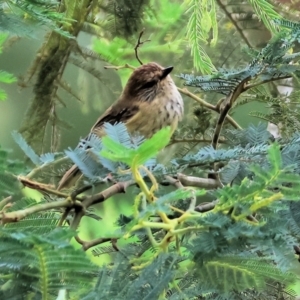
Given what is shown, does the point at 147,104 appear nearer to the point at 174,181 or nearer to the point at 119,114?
the point at 119,114

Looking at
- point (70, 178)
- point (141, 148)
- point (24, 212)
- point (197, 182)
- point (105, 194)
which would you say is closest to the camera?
point (141, 148)

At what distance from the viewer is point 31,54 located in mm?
1950

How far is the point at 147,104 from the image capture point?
1615mm

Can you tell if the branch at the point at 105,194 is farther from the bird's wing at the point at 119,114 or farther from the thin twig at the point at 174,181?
the bird's wing at the point at 119,114

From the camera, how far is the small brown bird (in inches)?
60.9

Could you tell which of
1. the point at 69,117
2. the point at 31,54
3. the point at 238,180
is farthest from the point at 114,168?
the point at 31,54

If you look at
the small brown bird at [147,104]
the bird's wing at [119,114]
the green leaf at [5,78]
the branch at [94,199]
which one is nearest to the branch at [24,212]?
the branch at [94,199]

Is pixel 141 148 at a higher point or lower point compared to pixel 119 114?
higher

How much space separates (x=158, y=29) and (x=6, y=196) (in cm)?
110

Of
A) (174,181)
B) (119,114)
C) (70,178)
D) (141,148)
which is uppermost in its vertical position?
(141,148)

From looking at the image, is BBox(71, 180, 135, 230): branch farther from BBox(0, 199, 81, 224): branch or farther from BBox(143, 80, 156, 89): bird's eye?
BBox(143, 80, 156, 89): bird's eye

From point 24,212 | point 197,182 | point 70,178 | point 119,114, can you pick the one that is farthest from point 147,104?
point 24,212

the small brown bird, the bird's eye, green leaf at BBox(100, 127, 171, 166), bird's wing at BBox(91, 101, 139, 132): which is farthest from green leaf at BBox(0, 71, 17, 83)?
the bird's eye

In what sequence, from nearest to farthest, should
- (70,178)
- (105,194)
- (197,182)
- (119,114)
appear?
1. (105,194)
2. (197,182)
3. (70,178)
4. (119,114)
